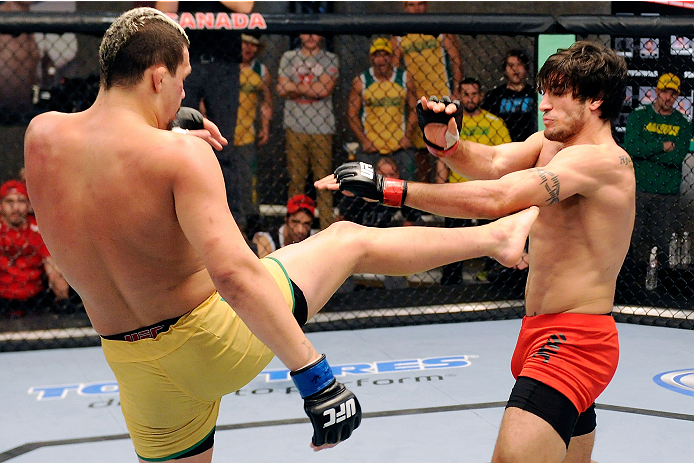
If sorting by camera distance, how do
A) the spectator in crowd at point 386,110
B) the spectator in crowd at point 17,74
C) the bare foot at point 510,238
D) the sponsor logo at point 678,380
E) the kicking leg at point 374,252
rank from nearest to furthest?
the kicking leg at point 374,252 → the bare foot at point 510,238 → the sponsor logo at point 678,380 → the spectator in crowd at point 386,110 → the spectator in crowd at point 17,74

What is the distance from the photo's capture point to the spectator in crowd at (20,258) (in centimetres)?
454

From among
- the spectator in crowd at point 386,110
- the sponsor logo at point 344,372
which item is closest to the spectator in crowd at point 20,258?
the sponsor logo at point 344,372

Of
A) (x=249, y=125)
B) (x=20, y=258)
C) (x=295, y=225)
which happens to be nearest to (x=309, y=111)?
(x=249, y=125)

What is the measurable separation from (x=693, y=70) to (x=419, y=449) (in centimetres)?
346

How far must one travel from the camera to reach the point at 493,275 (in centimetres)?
499

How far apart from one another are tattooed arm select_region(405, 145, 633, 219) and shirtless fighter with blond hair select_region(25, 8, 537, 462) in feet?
1.56

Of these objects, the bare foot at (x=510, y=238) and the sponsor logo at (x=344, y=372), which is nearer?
the bare foot at (x=510, y=238)

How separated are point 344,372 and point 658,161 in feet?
8.40

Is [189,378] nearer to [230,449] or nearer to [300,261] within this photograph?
[300,261]

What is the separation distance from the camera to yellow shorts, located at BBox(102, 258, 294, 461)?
163cm

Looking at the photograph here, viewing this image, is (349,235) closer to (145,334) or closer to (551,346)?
(145,334)

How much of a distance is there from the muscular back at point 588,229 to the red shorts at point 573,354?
0.04m

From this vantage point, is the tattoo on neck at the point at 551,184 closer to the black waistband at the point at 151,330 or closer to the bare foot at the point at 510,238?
the bare foot at the point at 510,238

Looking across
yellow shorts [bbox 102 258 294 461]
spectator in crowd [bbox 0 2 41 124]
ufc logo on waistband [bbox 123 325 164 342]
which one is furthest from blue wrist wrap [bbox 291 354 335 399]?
spectator in crowd [bbox 0 2 41 124]
